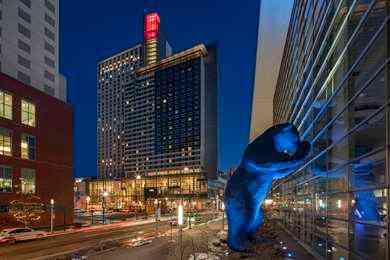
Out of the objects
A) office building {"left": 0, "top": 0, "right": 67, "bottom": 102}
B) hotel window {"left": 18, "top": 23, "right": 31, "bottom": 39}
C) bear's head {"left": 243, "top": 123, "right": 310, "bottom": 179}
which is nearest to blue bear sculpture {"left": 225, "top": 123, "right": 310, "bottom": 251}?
bear's head {"left": 243, "top": 123, "right": 310, "bottom": 179}

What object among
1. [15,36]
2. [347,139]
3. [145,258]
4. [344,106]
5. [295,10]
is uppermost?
[15,36]

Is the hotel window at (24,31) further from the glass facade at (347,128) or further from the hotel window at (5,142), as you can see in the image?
the glass facade at (347,128)

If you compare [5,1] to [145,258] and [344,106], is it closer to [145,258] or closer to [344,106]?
[145,258]

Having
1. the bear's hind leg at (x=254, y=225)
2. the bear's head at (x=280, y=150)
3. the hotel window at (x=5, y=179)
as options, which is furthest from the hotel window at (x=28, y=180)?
the bear's head at (x=280, y=150)

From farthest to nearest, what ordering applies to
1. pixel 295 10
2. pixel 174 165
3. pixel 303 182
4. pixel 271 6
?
pixel 174 165
pixel 295 10
pixel 303 182
pixel 271 6

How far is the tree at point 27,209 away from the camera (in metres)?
51.1

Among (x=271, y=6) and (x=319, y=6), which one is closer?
(x=319, y=6)

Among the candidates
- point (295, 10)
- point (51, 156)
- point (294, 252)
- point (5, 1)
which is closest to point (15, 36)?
point (5, 1)

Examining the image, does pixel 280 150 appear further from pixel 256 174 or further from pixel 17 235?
pixel 17 235

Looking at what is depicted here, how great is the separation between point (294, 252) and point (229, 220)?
7169 mm

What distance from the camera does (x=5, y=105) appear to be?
52.5m

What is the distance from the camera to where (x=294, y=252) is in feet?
80.1

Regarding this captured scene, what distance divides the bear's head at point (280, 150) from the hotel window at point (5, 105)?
1648 inches

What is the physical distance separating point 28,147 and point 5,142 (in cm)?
461
